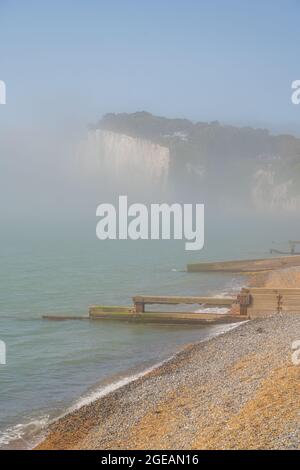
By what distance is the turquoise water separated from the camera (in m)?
23.2

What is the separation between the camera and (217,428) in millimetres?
16141

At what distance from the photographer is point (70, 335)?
110ft

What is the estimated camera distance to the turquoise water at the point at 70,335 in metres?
23.2

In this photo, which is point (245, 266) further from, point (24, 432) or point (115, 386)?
point (24, 432)

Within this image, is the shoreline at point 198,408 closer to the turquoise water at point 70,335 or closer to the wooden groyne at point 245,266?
the turquoise water at point 70,335

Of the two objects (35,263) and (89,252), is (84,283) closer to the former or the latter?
(35,263)

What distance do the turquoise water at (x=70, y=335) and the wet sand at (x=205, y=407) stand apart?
6.33ft

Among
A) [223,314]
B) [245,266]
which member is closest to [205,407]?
[223,314]

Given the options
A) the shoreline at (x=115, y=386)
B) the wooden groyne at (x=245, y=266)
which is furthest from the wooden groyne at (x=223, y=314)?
the wooden groyne at (x=245, y=266)

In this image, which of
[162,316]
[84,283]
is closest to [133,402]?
[162,316]

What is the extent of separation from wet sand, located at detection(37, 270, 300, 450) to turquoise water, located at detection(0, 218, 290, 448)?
1.93 metres

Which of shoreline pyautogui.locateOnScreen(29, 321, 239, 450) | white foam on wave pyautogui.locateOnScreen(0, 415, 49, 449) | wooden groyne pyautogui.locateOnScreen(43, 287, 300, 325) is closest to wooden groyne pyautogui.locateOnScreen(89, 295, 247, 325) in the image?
wooden groyne pyautogui.locateOnScreen(43, 287, 300, 325)

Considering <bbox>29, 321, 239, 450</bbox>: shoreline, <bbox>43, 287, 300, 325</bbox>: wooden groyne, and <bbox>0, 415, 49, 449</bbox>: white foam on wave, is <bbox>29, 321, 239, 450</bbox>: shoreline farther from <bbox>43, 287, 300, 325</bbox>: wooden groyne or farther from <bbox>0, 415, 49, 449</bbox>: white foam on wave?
<bbox>43, 287, 300, 325</bbox>: wooden groyne
